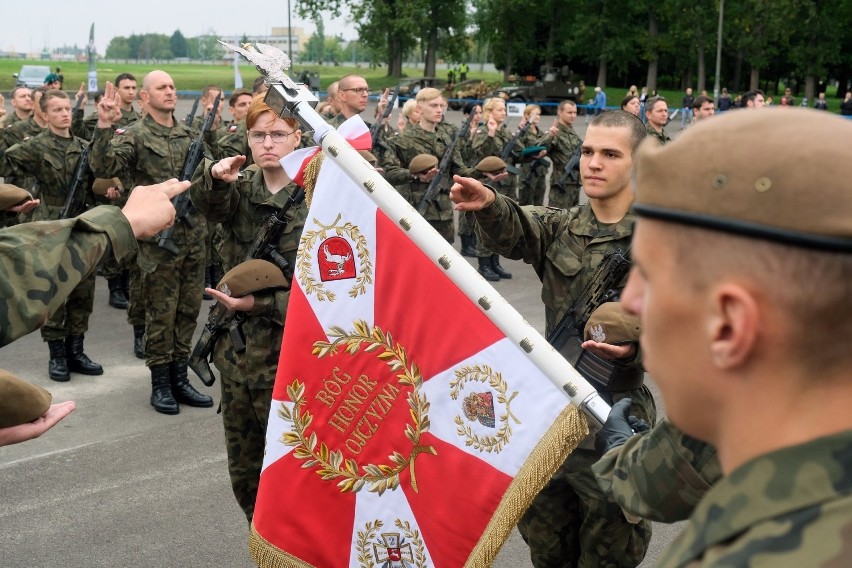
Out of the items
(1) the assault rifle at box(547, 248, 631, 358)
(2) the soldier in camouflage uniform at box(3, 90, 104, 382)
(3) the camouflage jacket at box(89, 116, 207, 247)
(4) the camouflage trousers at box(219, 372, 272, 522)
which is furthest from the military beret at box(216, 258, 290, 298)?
(2) the soldier in camouflage uniform at box(3, 90, 104, 382)

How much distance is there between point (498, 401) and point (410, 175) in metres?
7.63

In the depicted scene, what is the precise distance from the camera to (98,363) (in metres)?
7.64

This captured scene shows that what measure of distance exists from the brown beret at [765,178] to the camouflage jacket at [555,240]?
2.35m

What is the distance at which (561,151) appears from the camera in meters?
13.2

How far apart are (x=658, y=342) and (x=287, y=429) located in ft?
6.72

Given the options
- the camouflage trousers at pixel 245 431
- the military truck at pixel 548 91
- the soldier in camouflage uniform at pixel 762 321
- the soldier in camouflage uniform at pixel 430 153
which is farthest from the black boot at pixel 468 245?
the military truck at pixel 548 91

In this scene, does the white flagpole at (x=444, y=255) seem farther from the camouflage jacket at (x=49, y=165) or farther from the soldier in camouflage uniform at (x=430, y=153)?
the soldier in camouflage uniform at (x=430, y=153)

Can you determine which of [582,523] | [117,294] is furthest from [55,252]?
[117,294]

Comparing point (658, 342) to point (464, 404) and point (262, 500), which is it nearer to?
point (464, 404)

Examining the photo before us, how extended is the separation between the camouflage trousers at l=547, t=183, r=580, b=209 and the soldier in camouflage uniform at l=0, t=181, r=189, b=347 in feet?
35.8

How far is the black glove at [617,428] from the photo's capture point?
2.07m

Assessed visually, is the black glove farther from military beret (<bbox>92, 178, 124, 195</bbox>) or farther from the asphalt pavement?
military beret (<bbox>92, 178, 124, 195</bbox>)

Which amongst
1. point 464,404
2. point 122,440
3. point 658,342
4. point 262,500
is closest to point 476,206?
point 464,404

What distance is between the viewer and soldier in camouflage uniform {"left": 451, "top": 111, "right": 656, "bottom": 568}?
3271 mm
